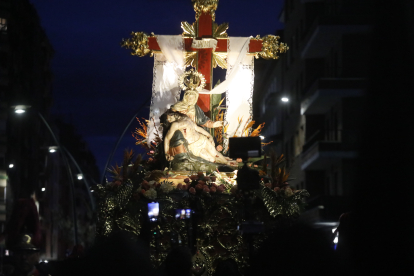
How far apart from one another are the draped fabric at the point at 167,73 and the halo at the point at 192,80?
65cm

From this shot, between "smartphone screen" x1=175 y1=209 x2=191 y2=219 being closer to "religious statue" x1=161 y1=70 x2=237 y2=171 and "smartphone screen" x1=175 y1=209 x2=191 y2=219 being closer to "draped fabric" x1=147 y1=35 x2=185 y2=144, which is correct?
"religious statue" x1=161 y1=70 x2=237 y2=171

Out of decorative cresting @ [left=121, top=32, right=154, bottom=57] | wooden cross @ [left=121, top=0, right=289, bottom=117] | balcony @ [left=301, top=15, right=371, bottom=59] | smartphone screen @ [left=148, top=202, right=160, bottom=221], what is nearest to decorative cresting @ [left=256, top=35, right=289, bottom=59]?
wooden cross @ [left=121, top=0, right=289, bottom=117]

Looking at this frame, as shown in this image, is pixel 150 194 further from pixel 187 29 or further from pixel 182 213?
pixel 187 29

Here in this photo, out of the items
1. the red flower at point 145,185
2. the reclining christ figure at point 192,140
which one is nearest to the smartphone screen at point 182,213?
the red flower at point 145,185

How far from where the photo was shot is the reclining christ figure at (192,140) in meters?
10.9

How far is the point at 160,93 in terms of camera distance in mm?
12250

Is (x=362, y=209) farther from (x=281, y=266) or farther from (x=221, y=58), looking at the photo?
(x=221, y=58)

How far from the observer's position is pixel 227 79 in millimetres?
12180

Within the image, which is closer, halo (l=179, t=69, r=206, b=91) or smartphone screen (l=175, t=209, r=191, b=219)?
smartphone screen (l=175, t=209, r=191, b=219)

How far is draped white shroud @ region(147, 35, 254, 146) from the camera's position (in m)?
12.2

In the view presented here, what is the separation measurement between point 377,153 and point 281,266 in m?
0.39

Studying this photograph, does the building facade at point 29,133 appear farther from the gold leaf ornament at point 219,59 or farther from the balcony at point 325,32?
the gold leaf ornament at point 219,59

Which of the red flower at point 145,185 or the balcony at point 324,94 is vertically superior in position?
the balcony at point 324,94

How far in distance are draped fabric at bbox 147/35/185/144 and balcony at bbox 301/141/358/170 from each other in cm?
1306
